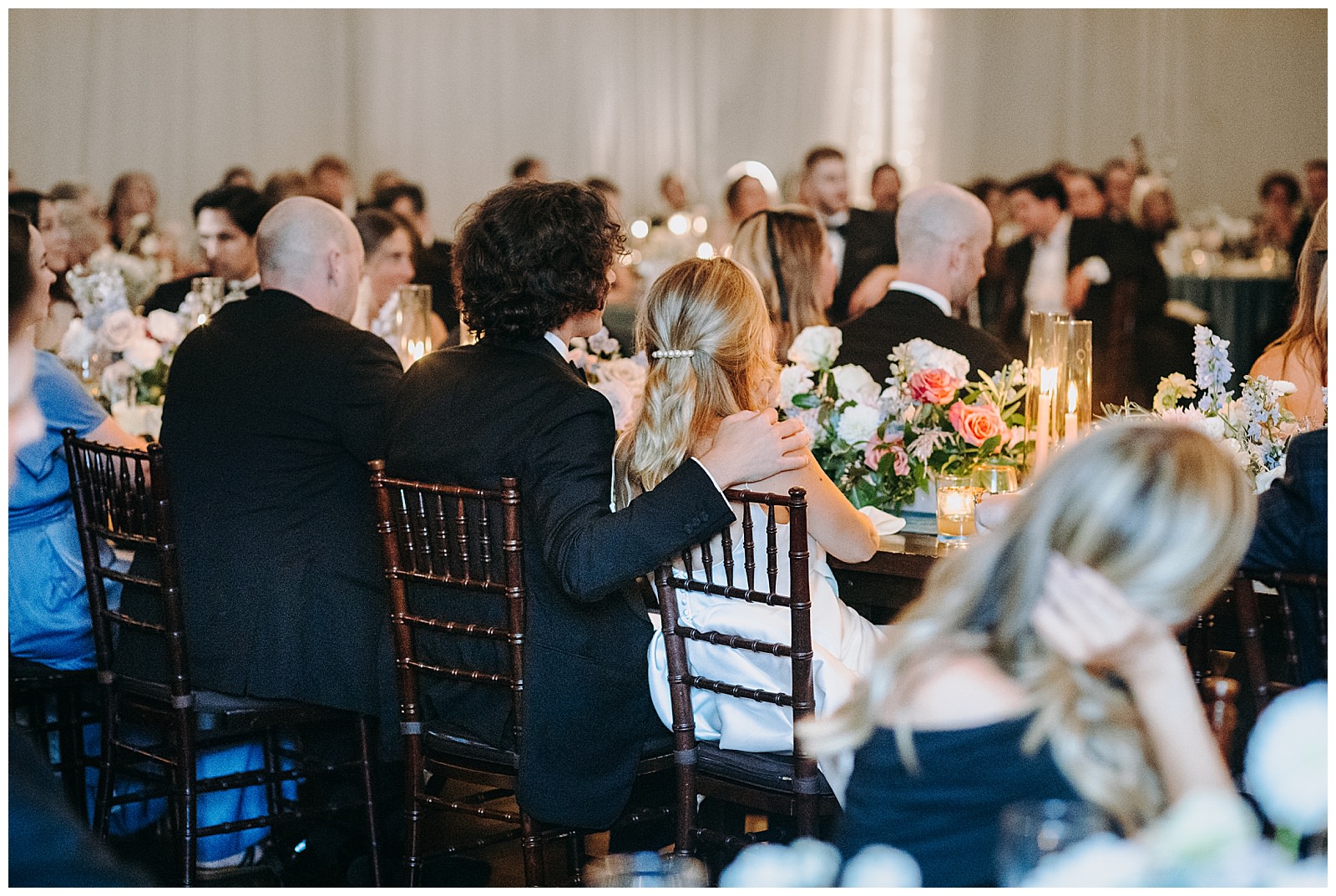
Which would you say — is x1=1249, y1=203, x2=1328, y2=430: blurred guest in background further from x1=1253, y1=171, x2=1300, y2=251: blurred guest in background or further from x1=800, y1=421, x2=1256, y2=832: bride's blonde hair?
x1=1253, y1=171, x2=1300, y2=251: blurred guest in background

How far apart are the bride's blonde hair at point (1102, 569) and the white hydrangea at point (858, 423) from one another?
1502 millimetres

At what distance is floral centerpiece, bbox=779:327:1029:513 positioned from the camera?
9.52 ft

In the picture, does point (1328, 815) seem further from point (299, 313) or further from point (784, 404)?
point (299, 313)

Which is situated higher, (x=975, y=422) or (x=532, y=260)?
(x=532, y=260)

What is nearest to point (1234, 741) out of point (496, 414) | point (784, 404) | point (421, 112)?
point (496, 414)

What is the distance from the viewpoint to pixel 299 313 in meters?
3.03

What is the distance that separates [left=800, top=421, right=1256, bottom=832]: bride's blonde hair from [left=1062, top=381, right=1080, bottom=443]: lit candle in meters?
1.43

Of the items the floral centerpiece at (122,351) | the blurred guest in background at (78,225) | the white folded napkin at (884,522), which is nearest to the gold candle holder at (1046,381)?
the white folded napkin at (884,522)

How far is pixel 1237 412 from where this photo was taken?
2.60 metres

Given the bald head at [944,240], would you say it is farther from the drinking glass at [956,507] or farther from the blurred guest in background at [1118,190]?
the blurred guest in background at [1118,190]

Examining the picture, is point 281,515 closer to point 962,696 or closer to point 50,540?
point 50,540

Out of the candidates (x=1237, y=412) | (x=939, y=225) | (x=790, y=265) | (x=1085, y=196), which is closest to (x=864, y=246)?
(x=1085, y=196)

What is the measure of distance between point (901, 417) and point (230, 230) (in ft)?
8.55

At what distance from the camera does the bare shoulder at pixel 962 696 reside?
4.70ft
